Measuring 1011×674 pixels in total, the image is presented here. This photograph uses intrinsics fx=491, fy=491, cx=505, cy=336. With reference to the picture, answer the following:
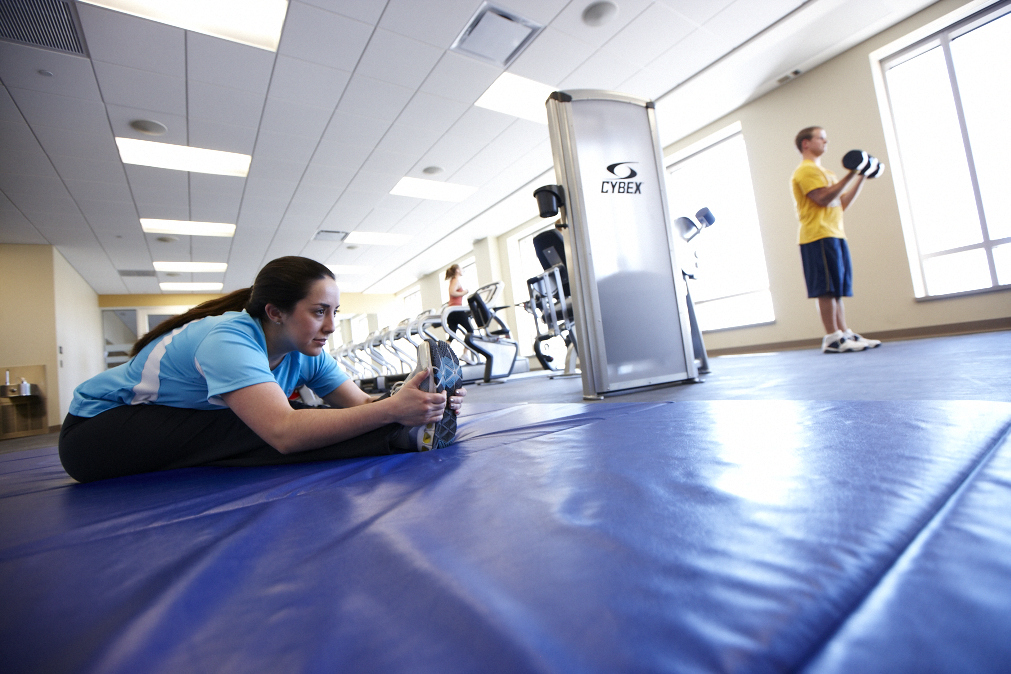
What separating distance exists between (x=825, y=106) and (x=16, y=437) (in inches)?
406

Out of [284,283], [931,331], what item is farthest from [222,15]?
[931,331]

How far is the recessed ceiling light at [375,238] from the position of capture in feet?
26.5

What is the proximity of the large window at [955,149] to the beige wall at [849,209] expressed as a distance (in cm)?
15

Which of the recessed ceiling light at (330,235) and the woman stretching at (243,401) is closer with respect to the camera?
the woman stretching at (243,401)

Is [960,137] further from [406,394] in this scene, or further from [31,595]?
[31,595]

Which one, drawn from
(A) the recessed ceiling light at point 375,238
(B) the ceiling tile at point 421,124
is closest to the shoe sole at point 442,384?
(B) the ceiling tile at point 421,124

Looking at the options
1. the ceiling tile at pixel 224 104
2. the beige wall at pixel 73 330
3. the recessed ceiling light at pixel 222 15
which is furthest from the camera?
the beige wall at pixel 73 330

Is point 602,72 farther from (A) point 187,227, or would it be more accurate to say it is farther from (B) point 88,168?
(A) point 187,227

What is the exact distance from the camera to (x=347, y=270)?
10.4 meters

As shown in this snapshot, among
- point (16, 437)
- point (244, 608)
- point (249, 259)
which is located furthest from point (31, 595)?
point (249, 259)

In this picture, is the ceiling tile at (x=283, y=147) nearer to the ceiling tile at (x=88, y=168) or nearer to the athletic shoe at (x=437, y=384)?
the ceiling tile at (x=88, y=168)

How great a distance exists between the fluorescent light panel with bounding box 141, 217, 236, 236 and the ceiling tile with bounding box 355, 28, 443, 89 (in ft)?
13.5

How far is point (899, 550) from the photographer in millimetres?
451

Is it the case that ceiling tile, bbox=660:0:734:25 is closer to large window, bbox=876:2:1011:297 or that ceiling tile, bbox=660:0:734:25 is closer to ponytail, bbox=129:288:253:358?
large window, bbox=876:2:1011:297
